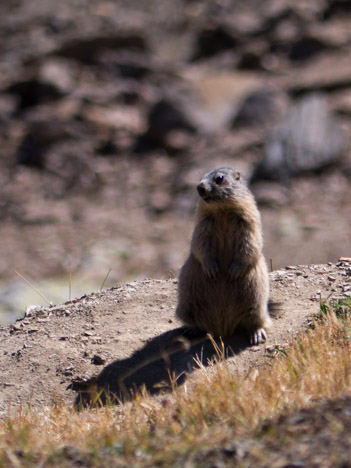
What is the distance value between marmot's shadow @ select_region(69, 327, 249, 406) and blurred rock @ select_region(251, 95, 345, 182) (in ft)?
50.9

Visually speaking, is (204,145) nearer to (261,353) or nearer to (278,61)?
(278,61)

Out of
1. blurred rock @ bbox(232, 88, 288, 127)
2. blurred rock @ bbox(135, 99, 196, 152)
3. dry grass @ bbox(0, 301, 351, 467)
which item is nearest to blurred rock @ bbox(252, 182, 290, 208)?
blurred rock @ bbox(232, 88, 288, 127)

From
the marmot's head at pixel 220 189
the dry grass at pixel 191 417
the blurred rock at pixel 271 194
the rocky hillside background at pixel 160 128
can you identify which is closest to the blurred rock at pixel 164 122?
the rocky hillside background at pixel 160 128

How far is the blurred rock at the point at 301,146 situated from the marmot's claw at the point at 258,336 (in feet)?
50.9

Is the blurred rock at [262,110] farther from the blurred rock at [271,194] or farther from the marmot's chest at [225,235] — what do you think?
the marmot's chest at [225,235]

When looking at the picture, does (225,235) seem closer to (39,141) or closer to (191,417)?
(191,417)

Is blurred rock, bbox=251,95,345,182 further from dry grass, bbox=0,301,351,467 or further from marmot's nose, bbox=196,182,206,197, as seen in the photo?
dry grass, bbox=0,301,351,467

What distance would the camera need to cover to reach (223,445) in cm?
391

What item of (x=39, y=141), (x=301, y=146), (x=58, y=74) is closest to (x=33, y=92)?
(x=58, y=74)

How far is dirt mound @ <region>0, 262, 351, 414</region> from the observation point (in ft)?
21.2

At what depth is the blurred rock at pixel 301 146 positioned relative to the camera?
21.7 meters

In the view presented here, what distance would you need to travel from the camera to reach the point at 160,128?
26.0 m

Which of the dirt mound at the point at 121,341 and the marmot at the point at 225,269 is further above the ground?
the marmot at the point at 225,269

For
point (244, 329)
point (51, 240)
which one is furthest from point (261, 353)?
point (51, 240)
